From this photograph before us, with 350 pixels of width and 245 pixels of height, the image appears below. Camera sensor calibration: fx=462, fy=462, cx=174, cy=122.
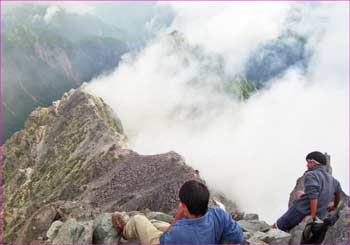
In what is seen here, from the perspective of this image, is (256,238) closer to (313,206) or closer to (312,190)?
(313,206)

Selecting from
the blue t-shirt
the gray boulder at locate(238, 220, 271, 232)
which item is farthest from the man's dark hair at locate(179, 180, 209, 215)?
the gray boulder at locate(238, 220, 271, 232)

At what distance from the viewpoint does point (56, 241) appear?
65.7 ft

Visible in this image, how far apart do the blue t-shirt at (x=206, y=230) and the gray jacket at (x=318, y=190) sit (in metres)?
5.92

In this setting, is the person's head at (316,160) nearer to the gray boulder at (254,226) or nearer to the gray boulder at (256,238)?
the gray boulder at (256,238)

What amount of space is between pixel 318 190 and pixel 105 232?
8.70 m

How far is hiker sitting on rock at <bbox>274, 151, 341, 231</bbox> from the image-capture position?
17.9 m

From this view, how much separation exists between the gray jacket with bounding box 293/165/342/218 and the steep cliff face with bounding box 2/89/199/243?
71.8 feet

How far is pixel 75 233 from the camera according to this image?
19.0 m

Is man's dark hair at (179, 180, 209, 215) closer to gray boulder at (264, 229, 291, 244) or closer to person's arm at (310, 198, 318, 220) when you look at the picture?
gray boulder at (264, 229, 291, 244)

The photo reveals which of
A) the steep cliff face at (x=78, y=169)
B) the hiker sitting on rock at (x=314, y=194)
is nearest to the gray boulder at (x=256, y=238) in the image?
the hiker sitting on rock at (x=314, y=194)

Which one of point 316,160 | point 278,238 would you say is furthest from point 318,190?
point 278,238

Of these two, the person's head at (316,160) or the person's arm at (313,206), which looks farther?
the person's head at (316,160)

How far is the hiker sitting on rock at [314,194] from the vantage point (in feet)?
58.6

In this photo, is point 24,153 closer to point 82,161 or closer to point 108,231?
point 82,161
